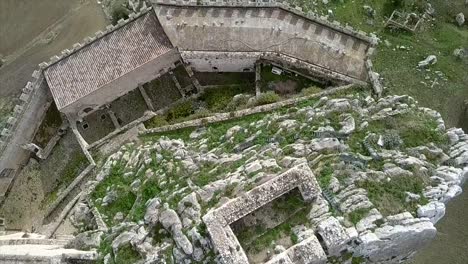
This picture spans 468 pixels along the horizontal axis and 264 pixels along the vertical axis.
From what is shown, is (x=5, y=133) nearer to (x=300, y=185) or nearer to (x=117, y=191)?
(x=117, y=191)

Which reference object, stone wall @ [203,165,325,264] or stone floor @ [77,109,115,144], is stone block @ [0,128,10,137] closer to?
stone floor @ [77,109,115,144]

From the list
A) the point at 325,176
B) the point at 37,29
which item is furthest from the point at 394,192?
the point at 37,29

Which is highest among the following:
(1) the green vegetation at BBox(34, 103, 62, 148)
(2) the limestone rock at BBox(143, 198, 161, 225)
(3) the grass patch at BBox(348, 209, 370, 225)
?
(1) the green vegetation at BBox(34, 103, 62, 148)

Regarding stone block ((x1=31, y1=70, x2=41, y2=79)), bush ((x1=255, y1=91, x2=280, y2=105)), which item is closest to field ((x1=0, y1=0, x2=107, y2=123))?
stone block ((x1=31, y1=70, x2=41, y2=79))

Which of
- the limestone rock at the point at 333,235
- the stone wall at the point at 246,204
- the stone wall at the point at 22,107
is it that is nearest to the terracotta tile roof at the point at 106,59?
the stone wall at the point at 22,107

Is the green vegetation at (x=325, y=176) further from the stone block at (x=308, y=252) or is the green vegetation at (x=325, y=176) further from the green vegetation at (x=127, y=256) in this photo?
the green vegetation at (x=127, y=256)
